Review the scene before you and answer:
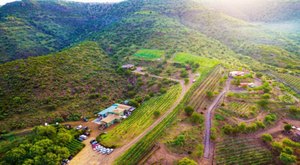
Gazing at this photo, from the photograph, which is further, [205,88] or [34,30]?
[34,30]

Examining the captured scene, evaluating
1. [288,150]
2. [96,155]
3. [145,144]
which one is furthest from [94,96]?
[288,150]

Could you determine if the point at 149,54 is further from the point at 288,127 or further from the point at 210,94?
the point at 288,127

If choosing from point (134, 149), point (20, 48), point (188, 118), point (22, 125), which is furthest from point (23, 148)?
point (20, 48)

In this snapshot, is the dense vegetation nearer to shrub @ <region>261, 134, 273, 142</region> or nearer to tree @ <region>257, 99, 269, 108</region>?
shrub @ <region>261, 134, 273, 142</region>

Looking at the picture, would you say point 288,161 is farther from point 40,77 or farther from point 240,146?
point 40,77

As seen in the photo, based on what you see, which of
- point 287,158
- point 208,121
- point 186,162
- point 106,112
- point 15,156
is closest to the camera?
point 186,162
